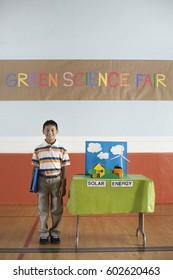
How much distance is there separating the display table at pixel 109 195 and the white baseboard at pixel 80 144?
81.5 inches

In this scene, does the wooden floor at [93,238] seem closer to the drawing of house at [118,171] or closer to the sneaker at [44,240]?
the sneaker at [44,240]

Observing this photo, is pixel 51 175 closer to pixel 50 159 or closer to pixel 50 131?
pixel 50 159

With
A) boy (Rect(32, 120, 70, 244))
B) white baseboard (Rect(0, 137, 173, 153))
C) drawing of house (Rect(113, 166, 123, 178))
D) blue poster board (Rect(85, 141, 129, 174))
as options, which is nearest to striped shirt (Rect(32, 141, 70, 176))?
boy (Rect(32, 120, 70, 244))

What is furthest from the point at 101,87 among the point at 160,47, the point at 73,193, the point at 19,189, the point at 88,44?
the point at 73,193

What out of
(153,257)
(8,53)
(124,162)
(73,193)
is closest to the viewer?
(153,257)

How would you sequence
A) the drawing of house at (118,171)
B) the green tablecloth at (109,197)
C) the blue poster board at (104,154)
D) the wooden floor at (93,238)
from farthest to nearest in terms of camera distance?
the blue poster board at (104,154), the drawing of house at (118,171), the green tablecloth at (109,197), the wooden floor at (93,238)

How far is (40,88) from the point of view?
5.73 metres

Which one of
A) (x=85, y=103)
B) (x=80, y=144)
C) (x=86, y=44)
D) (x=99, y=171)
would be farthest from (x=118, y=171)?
(x=86, y=44)

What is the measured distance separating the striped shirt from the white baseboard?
73.4 inches

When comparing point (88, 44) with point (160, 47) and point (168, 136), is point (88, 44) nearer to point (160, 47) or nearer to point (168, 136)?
point (160, 47)

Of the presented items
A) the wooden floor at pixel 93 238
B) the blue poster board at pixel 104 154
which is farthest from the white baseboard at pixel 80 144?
the blue poster board at pixel 104 154

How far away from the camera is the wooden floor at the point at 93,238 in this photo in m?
3.44

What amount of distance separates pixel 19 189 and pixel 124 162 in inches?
89.6

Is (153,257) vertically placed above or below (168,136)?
below
